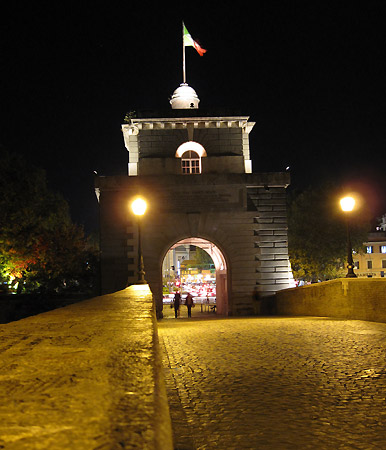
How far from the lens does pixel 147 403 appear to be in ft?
5.40

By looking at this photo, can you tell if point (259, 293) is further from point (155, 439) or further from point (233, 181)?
point (155, 439)

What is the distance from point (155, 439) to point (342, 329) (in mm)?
10321

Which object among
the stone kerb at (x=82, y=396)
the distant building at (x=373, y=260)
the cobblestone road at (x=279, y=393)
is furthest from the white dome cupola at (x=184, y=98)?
the distant building at (x=373, y=260)

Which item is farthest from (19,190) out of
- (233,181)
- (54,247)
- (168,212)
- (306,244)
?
(306,244)

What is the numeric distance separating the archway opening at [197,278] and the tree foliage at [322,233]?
27.7 ft

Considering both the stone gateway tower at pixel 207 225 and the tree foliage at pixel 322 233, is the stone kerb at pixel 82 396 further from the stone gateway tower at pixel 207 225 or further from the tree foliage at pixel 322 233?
the tree foliage at pixel 322 233

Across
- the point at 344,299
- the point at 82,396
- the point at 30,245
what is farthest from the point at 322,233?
the point at 82,396

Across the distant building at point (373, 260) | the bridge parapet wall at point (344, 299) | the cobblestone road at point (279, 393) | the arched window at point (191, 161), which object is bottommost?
the cobblestone road at point (279, 393)

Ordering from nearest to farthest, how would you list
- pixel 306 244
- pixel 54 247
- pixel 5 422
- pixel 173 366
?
pixel 5 422
pixel 173 366
pixel 54 247
pixel 306 244

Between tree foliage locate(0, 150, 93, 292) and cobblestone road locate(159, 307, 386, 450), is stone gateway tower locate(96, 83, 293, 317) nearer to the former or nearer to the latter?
tree foliage locate(0, 150, 93, 292)

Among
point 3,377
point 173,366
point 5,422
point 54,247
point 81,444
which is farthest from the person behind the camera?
point 54,247

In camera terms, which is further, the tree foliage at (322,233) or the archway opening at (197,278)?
the tree foliage at (322,233)

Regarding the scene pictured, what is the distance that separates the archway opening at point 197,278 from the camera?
28828 mm

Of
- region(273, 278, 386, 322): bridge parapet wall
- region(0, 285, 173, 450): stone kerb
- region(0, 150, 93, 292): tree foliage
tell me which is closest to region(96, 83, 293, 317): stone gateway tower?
region(273, 278, 386, 322): bridge parapet wall
